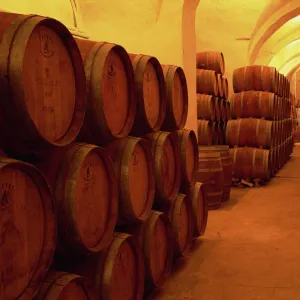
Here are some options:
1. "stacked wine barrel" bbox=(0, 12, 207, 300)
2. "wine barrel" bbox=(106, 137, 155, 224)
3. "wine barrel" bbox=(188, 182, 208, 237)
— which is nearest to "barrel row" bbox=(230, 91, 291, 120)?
"wine barrel" bbox=(188, 182, 208, 237)

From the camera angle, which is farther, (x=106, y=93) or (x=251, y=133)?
(x=251, y=133)

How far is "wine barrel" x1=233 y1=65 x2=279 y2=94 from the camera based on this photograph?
8.55 meters

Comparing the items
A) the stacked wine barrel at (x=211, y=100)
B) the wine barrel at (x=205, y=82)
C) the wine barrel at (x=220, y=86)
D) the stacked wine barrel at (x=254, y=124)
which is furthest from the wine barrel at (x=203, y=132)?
the wine barrel at (x=220, y=86)

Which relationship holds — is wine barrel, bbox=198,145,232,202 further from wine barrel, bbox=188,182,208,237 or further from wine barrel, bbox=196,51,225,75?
wine barrel, bbox=196,51,225,75

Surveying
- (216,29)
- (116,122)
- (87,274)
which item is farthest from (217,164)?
(216,29)

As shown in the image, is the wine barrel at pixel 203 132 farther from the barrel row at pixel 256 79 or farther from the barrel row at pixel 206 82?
the barrel row at pixel 256 79

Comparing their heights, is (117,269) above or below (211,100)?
below

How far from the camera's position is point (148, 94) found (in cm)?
335

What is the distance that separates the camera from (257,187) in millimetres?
7902

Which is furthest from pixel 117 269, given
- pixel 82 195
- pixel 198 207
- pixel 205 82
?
Answer: pixel 205 82

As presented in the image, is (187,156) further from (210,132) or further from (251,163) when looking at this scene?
(210,132)

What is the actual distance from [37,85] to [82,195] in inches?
23.9

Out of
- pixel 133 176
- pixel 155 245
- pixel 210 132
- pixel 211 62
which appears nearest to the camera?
pixel 133 176

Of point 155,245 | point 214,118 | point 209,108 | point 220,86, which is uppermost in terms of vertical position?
point 220,86
